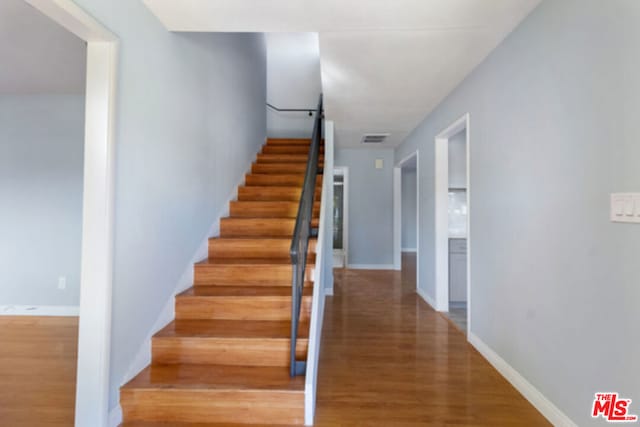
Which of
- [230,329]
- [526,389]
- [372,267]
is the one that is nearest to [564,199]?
[526,389]

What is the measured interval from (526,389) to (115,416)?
2.52 m

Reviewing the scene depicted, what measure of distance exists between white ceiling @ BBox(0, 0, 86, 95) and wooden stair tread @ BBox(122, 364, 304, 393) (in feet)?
8.17

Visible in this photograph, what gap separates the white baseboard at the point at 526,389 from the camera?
1752 millimetres

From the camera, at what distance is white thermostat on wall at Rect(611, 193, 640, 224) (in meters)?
1.30

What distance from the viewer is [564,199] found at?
5.68 ft

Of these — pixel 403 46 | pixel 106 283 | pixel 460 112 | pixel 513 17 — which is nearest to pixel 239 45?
pixel 403 46

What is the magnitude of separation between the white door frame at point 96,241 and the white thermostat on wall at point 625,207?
2.47m

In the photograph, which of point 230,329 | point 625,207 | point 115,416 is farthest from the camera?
point 230,329

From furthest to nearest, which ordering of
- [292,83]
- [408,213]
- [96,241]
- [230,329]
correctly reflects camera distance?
[408,213] → [292,83] → [230,329] → [96,241]

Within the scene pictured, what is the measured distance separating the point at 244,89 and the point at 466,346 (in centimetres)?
402

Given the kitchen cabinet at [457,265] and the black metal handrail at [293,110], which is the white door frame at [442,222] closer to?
the kitchen cabinet at [457,265]

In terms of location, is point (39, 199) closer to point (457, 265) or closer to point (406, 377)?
point (406, 377)

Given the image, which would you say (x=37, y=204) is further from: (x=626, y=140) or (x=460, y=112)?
(x=626, y=140)

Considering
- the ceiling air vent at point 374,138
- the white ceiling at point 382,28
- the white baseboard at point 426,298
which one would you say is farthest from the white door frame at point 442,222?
the ceiling air vent at point 374,138
